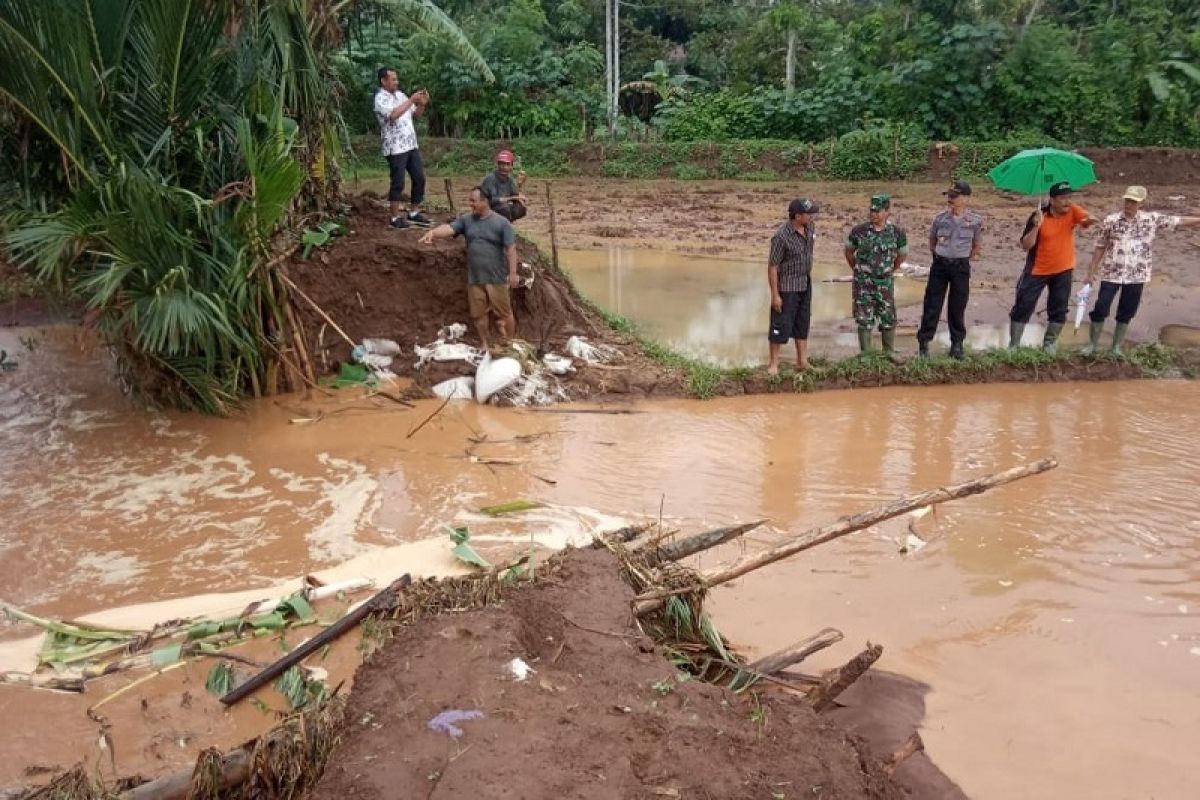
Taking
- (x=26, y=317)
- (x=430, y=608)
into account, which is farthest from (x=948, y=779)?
(x=26, y=317)

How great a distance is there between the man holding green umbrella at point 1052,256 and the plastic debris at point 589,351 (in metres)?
3.91

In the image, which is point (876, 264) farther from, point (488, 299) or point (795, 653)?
point (795, 653)

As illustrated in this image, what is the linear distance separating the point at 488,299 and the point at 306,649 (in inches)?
202

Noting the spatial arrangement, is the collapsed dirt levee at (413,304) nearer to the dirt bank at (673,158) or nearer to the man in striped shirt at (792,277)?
the man in striped shirt at (792,277)

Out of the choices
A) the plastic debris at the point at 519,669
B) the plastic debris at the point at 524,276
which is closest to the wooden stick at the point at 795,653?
the plastic debris at the point at 519,669

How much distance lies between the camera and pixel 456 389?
874 centimetres

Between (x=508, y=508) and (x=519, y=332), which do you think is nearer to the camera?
(x=508, y=508)

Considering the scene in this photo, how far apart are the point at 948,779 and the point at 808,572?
1.82 meters

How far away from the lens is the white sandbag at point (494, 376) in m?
8.59

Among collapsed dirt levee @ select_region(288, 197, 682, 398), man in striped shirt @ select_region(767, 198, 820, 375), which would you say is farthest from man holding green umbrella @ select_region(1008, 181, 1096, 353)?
collapsed dirt levee @ select_region(288, 197, 682, 398)

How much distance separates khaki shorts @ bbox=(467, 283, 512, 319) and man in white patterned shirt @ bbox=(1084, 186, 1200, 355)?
17.9 feet

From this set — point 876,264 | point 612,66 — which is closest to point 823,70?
point 612,66

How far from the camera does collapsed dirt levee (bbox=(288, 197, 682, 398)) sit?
29.2 ft

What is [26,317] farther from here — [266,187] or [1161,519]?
A: [1161,519]
